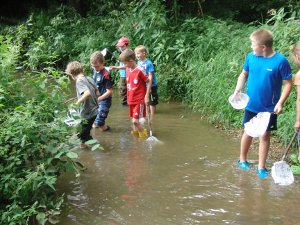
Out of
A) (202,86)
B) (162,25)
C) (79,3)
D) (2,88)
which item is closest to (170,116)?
(202,86)

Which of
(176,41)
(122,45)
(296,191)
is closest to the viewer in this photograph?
(296,191)

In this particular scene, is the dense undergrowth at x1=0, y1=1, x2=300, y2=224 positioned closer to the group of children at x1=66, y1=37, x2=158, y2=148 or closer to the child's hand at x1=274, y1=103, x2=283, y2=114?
the group of children at x1=66, y1=37, x2=158, y2=148

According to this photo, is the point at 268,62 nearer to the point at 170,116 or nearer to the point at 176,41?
the point at 170,116

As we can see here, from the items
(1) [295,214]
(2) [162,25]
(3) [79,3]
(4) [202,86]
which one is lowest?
(1) [295,214]

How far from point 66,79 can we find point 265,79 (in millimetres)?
2216

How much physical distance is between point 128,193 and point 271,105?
1.90m

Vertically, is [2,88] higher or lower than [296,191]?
higher

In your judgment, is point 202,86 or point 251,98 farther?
point 202,86

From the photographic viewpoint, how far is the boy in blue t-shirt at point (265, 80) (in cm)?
444

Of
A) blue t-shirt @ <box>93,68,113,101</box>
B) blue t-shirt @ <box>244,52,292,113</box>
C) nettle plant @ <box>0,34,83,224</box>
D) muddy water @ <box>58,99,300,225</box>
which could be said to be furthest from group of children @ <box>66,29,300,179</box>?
nettle plant @ <box>0,34,83,224</box>

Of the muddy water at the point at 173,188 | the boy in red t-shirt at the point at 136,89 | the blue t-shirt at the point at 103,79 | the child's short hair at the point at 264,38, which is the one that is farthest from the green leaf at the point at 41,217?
the blue t-shirt at the point at 103,79

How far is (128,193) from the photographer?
174 inches

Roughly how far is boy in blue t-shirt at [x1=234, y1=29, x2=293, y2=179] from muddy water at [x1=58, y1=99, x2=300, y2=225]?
555mm

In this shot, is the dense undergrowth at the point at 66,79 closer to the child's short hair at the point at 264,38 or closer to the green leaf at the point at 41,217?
the green leaf at the point at 41,217
